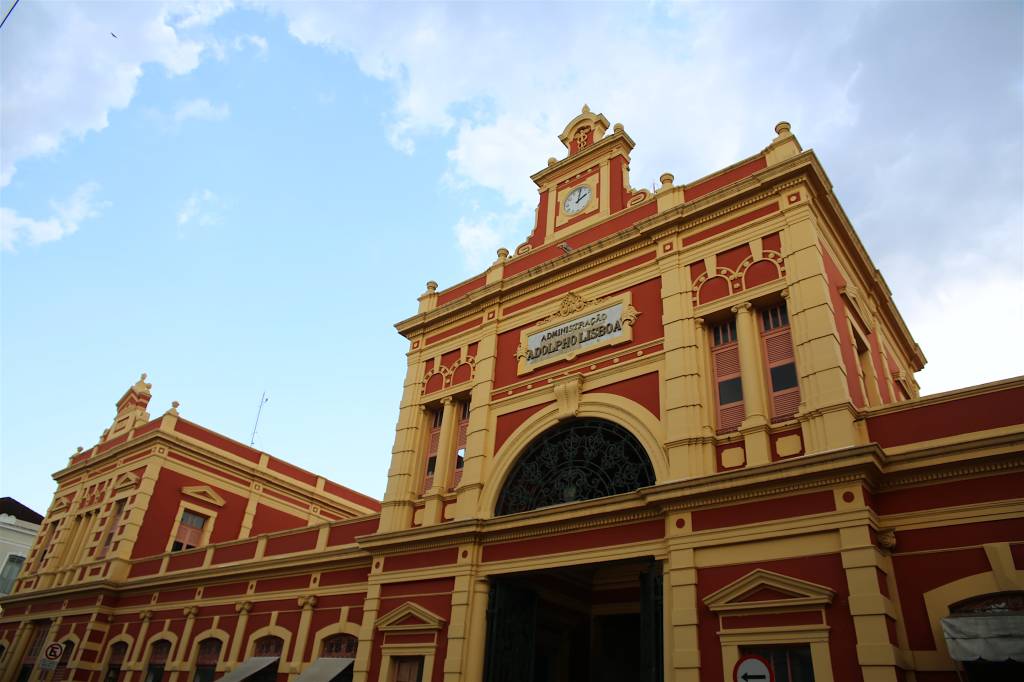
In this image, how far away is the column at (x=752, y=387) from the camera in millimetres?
12039

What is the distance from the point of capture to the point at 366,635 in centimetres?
1627

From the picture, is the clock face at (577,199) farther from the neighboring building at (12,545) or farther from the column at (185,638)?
the neighboring building at (12,545)

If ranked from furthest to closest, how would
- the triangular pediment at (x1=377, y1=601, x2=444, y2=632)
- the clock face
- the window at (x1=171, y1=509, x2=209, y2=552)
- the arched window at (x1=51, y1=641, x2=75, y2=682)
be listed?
the window at (x1=171, y1=509, x2=209, y2=552), the arched window at (x1=51, y1=641, x2=75, y2=682), the clock face, the triangular pediment at (x1=377, y1=601, x2=444, y2=632)

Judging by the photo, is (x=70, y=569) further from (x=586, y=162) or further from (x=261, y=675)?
(x=586, y=162)

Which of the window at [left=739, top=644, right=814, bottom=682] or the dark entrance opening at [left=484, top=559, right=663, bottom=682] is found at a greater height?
the dark entrance opening at [left=484, top=559, right=663, bottom=682]

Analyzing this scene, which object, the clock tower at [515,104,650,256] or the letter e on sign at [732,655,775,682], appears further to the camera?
the clock tower at [515,104,650,256]

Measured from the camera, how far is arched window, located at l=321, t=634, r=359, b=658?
17.4 meters

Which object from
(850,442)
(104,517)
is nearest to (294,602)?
(104,517)

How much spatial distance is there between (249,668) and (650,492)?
12.8 m

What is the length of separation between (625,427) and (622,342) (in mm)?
1944

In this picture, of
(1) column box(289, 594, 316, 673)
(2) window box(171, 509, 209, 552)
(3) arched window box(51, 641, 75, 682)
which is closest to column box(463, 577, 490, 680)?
(1) column box(289, 594, 316, 673)

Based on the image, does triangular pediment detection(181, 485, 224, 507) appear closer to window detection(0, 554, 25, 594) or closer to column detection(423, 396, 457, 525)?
column detection(423, 396, 457, 525)

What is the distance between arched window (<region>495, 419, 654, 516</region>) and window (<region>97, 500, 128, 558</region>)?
19112mm

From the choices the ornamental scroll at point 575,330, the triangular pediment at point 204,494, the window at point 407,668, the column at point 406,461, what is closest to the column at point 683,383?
the ornamental scroll at point 575,330
